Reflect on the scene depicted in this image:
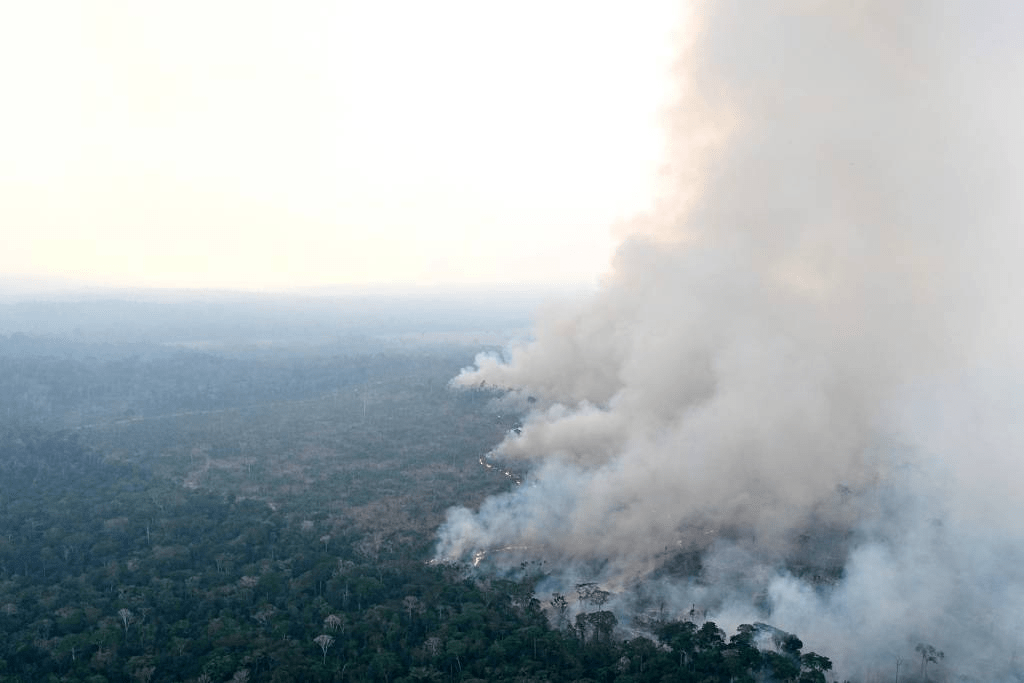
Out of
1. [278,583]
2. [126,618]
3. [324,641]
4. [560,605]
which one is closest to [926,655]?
[560,605]

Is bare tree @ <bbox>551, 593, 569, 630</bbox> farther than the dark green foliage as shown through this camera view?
Yes

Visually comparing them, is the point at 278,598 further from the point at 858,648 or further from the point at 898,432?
the point at 898,432

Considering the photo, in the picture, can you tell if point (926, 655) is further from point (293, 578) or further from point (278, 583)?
point (278, 583)

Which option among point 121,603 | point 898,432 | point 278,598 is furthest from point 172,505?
point 898,432

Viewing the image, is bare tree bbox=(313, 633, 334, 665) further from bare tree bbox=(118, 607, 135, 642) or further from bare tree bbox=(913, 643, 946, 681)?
bare tree bbox=(913, 643, 946, 681)

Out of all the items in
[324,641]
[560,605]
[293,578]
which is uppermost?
[560,605]

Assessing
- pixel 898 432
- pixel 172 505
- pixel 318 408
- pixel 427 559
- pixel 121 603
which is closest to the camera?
pixel 121 603

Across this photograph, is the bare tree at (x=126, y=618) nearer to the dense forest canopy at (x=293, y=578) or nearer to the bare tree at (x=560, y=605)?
the dense forest canopy at (x=293, y=578)

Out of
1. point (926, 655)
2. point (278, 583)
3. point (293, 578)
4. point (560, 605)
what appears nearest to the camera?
point (926, 655)

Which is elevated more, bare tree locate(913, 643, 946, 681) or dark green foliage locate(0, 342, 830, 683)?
bare tree locate(913, 643, 946, 681)

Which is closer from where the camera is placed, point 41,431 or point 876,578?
point 876,578

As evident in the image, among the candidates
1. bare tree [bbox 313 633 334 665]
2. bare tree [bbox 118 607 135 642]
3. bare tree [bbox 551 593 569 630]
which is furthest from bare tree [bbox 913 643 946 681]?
bare tree [bbox 118 607 135 642]
